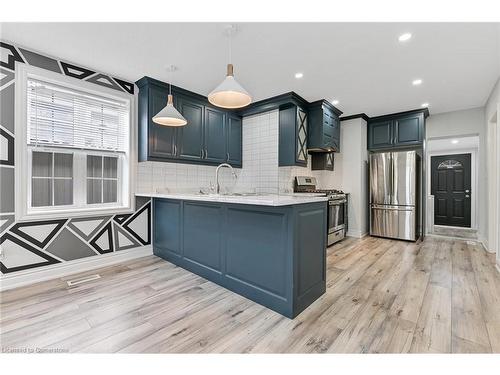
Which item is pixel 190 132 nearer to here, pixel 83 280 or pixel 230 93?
pixel 230 93

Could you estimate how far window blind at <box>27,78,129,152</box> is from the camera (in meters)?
2.60

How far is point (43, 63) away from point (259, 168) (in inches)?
126

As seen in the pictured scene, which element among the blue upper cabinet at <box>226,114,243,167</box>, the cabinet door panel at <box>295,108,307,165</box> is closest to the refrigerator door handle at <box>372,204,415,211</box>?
the cabinet door panel at <box>295,108,307,165</box>

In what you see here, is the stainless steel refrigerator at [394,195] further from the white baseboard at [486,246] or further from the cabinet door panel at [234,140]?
the cabinet door panel at [234,140]

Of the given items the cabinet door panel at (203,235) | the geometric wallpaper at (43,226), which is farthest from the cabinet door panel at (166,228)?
the geometric wallpaper at (43,226)

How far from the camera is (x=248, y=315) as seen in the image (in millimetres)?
1892

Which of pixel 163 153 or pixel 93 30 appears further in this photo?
pixel 163 153

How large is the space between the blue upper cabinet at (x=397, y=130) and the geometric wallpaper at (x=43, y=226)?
15.5 feet

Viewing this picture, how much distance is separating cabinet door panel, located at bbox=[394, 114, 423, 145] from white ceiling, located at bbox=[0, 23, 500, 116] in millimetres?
938

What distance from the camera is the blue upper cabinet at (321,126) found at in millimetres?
4207

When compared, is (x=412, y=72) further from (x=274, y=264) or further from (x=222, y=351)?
(x=222, y=351)

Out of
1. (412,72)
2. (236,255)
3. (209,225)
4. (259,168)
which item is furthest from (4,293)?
(412,72)

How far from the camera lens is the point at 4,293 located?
2.27 metres

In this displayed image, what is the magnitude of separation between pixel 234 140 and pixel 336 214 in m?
2.33
